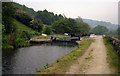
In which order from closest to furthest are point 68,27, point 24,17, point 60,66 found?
1. point 60,66
2. point 68,27
3. point 24,17

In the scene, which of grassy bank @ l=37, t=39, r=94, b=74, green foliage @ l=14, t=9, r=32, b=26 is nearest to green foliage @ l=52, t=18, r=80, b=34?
green foliage @ l=14, t=9, r=32, b=26

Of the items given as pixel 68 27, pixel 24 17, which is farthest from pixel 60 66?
pixel 24 17

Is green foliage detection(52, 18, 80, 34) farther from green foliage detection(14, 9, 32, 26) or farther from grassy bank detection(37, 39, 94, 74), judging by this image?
grassy bank detection(37, 39, 94, 74)

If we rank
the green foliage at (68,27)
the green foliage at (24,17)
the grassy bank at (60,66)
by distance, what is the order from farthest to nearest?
the green foliage at (24,17), the green foliage at (68,27), the grassy bank at (60,66)

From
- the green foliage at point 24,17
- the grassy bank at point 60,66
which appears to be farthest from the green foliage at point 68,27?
the grassy bank at point 60,66

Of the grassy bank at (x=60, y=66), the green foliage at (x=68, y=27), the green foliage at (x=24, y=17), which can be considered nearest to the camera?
the grassy bank at (x=60, y=66)

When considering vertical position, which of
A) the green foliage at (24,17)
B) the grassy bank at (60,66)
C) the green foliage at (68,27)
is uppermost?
the green foliage at (24,17)

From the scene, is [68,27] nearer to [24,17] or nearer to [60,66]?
[24,17]

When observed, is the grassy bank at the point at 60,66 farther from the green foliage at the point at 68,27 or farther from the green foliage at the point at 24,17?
the green foliage at the point at 24,17

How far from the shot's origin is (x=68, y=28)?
83.8 m

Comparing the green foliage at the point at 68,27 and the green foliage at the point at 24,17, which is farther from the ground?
the green foliage at the point at 24,17

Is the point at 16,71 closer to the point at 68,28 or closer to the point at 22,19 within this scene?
the point at 68,28

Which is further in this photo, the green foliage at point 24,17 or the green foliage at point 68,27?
the green foliage at point 24,17

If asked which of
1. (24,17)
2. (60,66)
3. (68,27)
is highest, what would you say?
(24,17)
